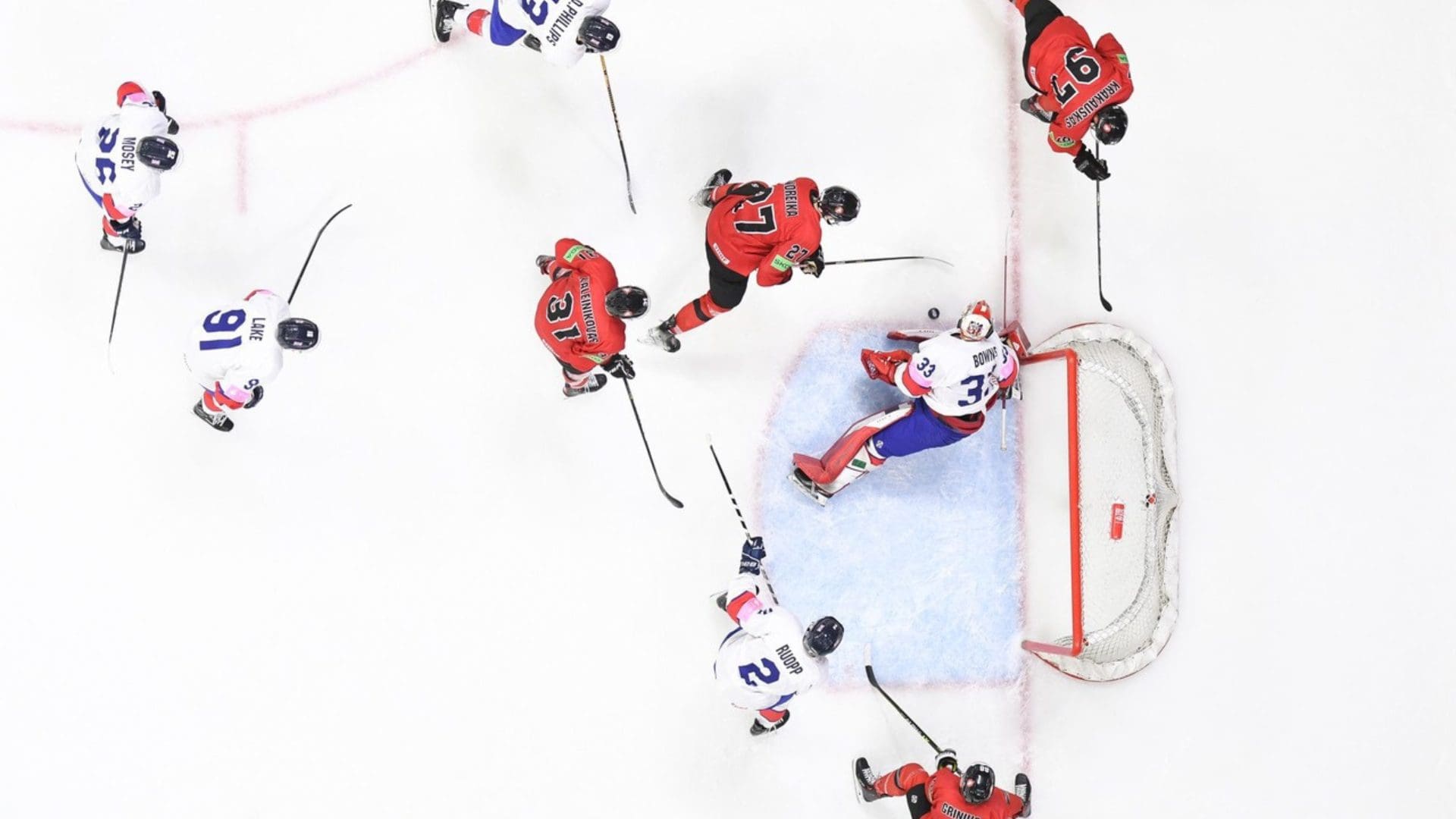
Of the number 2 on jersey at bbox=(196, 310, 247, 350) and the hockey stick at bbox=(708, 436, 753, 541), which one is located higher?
the number 2 on jersey at bbox=(196, 310, 247, 350)

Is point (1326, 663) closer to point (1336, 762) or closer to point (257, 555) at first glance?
point (1336, 762)

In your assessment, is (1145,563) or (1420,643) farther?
(1420,643)

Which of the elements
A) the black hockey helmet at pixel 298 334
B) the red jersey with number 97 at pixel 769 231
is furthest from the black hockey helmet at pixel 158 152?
the red jersey with number 97 at pixel 769 231

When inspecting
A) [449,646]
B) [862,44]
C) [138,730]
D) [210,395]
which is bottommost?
[138,730]

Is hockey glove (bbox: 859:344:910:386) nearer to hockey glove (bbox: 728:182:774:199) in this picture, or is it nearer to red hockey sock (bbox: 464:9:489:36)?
hockey glove (bbox: 728:182:774:199)

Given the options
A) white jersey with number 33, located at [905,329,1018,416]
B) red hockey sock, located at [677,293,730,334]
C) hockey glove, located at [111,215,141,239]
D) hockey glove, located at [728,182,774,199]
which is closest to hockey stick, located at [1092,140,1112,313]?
white jersey with number 33, located at [905,329,1018,416]

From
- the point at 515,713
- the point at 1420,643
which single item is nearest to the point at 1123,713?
the point at 1420,643

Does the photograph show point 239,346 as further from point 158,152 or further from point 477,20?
point 477,20
